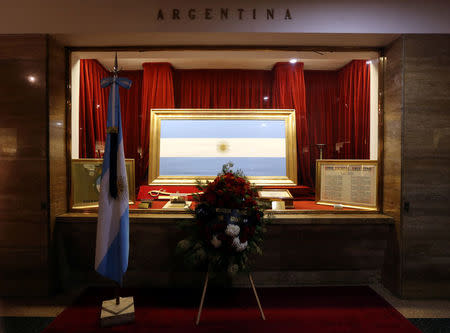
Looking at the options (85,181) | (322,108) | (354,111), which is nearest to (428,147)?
(354,111)

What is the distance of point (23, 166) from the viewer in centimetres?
240

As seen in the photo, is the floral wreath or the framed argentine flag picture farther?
the framed argentine flag picture

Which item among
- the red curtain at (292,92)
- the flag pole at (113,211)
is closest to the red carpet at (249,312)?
the flag pole at (113,211)

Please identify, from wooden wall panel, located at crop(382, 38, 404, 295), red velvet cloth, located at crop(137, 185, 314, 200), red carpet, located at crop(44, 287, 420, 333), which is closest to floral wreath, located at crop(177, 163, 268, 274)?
red carpet, located at crop(44, 287, 420, 333)

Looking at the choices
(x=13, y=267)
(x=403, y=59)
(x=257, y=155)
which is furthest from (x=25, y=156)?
(x=403, y=59)

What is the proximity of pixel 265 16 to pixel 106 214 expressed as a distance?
7.77 feet

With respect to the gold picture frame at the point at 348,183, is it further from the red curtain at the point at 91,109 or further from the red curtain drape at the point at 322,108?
the red curtain at the point at 91,109

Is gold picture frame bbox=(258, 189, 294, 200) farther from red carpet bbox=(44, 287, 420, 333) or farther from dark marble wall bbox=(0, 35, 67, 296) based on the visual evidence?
dark marble wall bbox=(0, 35, 67, 296)

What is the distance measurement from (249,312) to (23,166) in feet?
8.47

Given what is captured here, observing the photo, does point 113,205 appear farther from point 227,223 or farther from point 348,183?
point 348,183

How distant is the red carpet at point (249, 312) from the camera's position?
1.95 m

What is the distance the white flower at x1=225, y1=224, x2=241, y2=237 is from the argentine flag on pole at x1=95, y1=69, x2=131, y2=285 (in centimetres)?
89

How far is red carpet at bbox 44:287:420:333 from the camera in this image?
195 cm

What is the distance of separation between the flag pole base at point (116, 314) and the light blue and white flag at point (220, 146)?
1.42m
